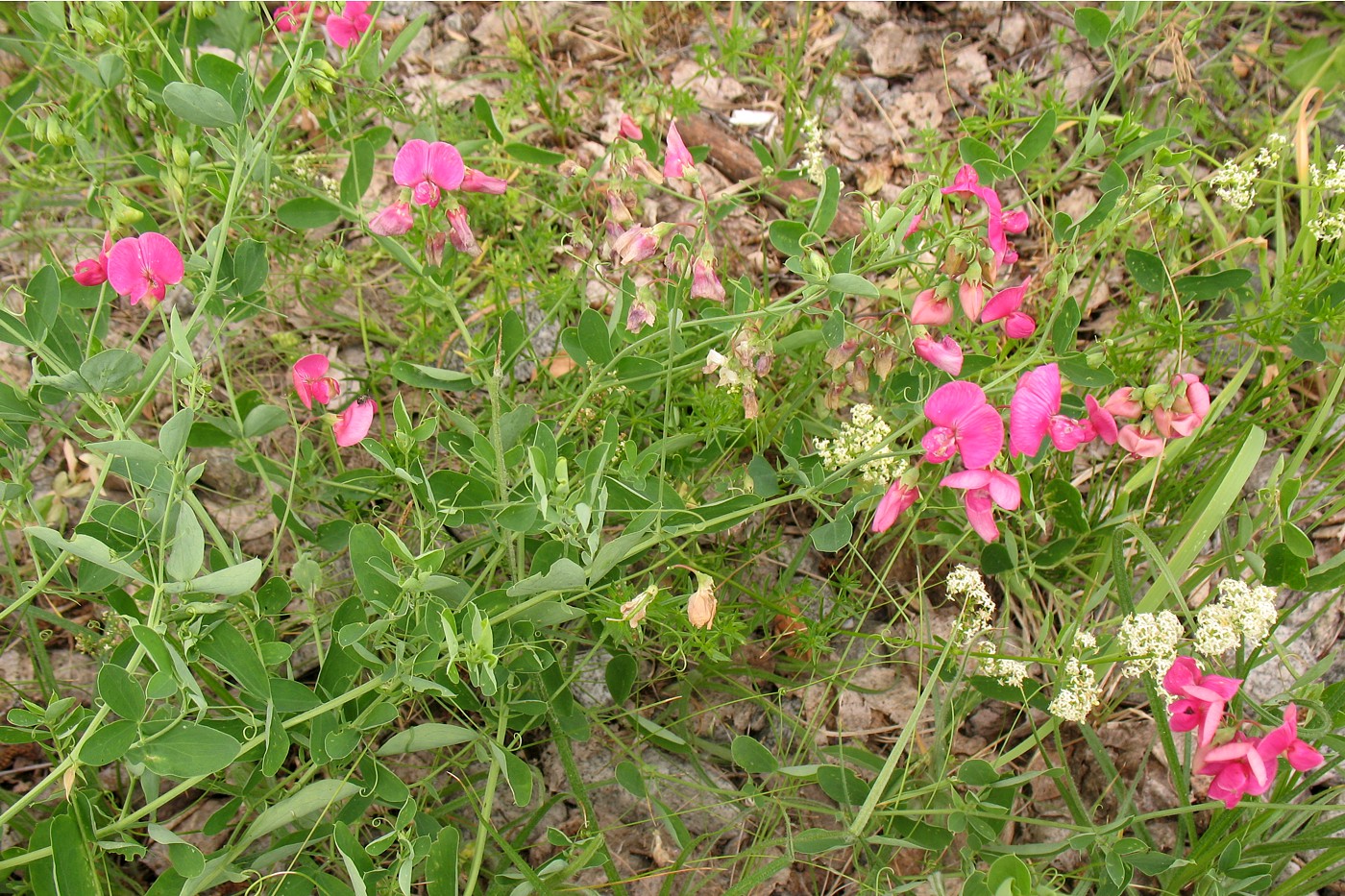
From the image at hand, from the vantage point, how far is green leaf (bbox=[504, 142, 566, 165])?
214 cm

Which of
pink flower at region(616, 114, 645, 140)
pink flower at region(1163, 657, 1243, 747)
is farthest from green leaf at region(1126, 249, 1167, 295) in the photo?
pink flower at region(616, 114, 645, 140)

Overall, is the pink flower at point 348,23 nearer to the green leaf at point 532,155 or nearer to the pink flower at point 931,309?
the green leaf at point 532,155

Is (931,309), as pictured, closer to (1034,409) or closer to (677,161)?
(1034,409)

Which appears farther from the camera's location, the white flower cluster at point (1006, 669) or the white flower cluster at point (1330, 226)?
the white flower cluster at point (1330, 226)

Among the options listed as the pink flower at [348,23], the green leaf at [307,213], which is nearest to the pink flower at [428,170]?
the green leaf at [307,213]

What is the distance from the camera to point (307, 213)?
187cm

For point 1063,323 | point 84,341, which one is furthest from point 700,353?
point 84,341

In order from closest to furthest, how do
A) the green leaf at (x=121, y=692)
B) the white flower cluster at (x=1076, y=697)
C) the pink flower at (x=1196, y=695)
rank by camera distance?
the green leaf at (x=121, y=692) < the pink flower at (x=1196, y=695) < the white flower cluster at (x=1076, y=697)

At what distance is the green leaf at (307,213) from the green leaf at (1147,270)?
1548 mm

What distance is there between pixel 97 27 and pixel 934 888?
1955mm

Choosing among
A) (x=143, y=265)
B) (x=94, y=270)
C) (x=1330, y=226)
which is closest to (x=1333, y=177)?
(x=1330, y=226)

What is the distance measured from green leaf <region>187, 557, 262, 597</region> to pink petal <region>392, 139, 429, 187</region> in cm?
71

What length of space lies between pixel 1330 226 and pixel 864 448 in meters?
1.06

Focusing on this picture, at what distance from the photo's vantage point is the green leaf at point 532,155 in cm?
214
